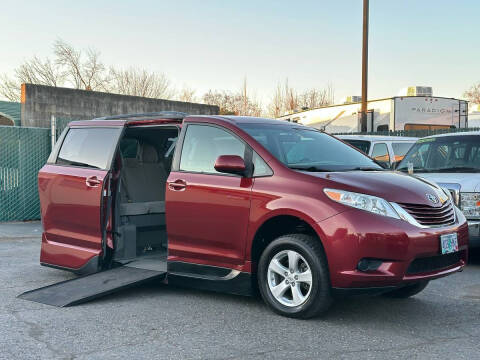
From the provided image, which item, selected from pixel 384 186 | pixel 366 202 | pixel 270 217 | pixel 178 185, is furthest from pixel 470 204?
pixel 178 185

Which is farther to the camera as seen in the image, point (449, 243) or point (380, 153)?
point (380, 153)

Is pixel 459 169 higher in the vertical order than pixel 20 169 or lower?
higher

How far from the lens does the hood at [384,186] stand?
521cm

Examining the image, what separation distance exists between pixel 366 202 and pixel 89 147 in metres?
3.58

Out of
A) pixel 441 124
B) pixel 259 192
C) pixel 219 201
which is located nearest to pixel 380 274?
pixel 259 192

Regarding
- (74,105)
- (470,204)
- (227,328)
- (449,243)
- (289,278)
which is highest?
(74,105)

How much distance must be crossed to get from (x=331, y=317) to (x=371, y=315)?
1.27ft

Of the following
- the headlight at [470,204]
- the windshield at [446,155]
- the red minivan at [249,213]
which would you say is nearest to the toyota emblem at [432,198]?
the red minivan at [249,213]

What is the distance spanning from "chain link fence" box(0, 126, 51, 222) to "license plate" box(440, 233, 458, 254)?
10.0 m

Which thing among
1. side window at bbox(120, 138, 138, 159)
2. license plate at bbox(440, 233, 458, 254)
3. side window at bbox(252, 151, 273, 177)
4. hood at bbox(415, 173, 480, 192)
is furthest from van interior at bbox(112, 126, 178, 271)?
hood at bbox(415, 173, 480, 192)

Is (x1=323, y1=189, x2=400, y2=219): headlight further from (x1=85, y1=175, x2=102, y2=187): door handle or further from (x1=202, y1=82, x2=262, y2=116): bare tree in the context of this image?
(x1=202, y1=82, x2=262, y2=116): bare tree

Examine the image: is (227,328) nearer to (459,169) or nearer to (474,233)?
(474,233)

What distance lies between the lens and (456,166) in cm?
878

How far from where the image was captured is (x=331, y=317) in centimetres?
546
